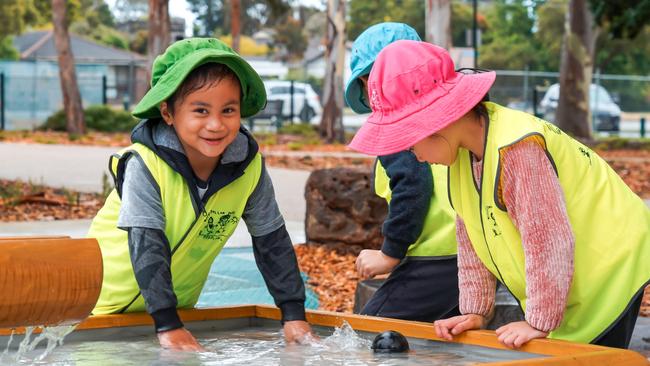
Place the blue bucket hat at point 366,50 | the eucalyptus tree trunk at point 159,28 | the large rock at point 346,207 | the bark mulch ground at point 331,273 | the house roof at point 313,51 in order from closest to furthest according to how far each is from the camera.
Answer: the blue bucket hat at point 366,50, the bark mulch ground at point 331,273, the large rock at point 346,207, the eucalyptus tree trunk at point 159,28, the house roof at point 313,51

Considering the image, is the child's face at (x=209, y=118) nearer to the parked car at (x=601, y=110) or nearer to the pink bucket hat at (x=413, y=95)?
the pink bucket hat at (x=413, y=95)

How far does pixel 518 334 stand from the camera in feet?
10.7

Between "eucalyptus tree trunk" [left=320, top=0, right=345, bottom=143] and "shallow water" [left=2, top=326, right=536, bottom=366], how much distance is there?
23.1 meters

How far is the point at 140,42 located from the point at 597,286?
295ft

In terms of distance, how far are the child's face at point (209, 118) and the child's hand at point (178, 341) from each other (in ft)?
1.87

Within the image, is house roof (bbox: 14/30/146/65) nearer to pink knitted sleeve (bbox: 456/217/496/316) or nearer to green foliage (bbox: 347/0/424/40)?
green foliage (bbox: 347/0/424/40)

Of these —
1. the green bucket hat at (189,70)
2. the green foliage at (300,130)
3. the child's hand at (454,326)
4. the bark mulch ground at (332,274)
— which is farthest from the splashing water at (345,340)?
the green foliage at (300,130)

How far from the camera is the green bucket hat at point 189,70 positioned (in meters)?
3.75

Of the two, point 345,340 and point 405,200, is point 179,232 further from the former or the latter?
point 405,200

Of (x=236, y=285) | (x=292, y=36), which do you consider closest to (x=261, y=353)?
(x=236, y=285)

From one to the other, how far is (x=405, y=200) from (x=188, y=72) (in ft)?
3.20

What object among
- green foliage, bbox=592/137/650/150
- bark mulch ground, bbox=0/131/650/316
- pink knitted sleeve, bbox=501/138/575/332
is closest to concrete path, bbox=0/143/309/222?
bark mulch ground, bbox=0/131/650/316

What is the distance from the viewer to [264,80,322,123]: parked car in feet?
130

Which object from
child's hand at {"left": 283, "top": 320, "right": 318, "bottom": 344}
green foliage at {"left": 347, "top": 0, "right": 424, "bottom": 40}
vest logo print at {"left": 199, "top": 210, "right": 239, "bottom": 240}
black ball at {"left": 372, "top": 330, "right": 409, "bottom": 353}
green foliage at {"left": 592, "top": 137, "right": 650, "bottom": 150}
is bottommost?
green foliage at {"left": 592, "top": 137, "right": 650, "bottom": 150}
